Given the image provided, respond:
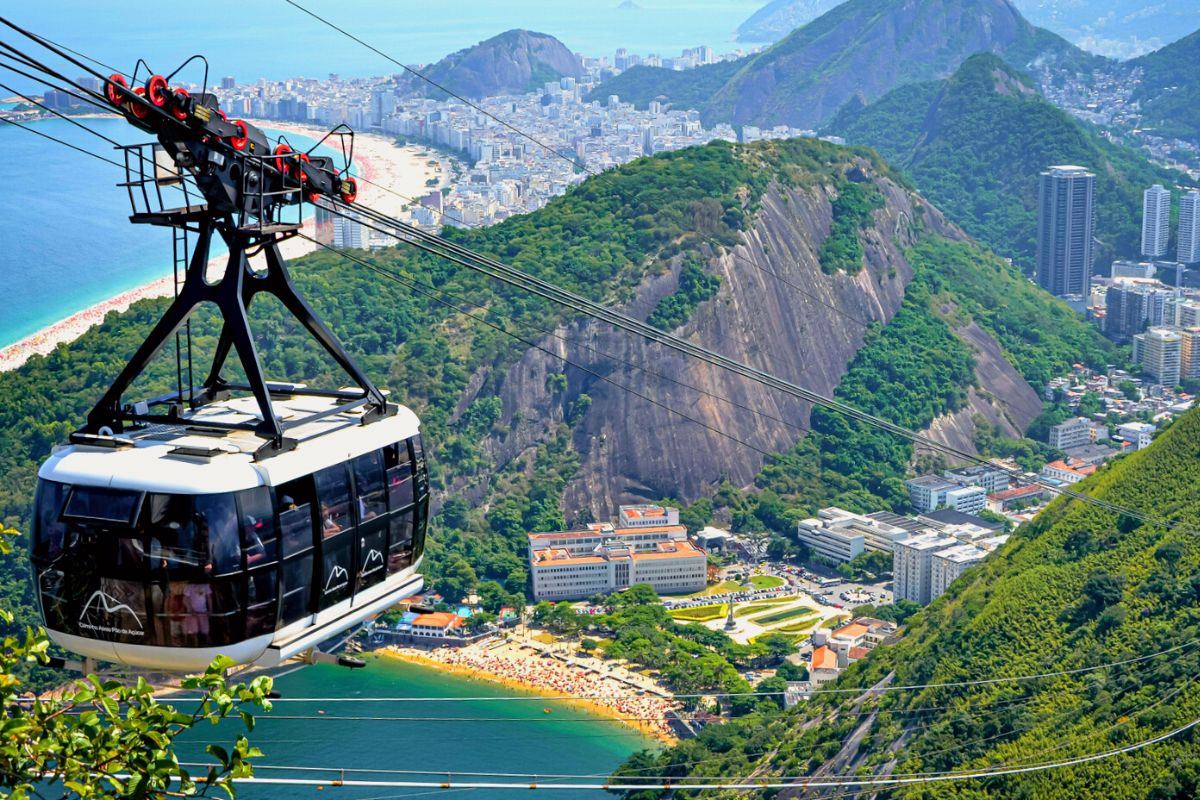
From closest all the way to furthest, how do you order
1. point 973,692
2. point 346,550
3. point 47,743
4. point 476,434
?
1. point 47,743
2. point 346,550
3. point 973,692
4. point 476,434

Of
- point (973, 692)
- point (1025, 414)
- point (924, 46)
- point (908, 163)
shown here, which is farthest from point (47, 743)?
point (924, 46)

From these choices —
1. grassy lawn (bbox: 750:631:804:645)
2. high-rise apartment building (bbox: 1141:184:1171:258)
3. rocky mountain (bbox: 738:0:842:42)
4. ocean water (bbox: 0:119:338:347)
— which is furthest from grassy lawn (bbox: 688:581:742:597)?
Result: rocky mountain (bbox: 738:0:842:42)

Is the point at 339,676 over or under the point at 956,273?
under

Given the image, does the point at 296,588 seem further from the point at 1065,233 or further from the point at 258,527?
the point at 1065,233

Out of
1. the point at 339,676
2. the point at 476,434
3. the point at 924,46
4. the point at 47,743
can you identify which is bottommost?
the point at 339,676

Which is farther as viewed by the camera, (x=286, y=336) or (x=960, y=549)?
(x=286, y=336)

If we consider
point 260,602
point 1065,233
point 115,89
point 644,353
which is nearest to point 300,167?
point 115,89

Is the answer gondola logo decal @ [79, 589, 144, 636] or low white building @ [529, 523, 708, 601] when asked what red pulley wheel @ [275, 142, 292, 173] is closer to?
gondola logo decal @ [79, 589, 144, 636]

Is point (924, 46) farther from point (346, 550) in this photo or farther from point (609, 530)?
point (346, 550)
